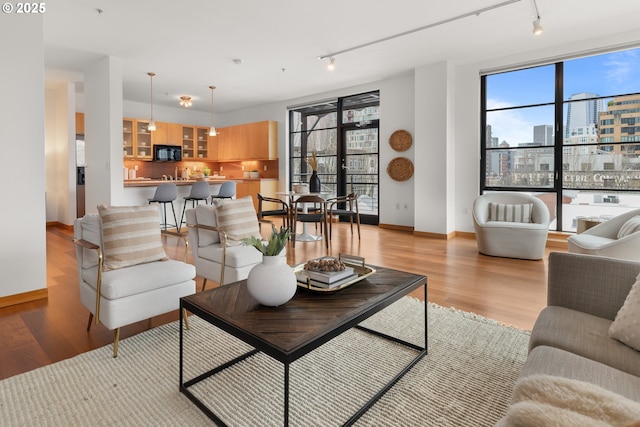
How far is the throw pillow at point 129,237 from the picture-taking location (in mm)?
2407

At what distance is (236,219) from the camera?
3266 mm

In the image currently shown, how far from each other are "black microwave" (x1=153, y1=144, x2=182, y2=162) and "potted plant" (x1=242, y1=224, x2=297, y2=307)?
27.0ft

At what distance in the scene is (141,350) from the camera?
2246 mm

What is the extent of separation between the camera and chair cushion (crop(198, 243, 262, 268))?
9.72 ft

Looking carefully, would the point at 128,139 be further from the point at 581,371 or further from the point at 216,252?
the point at 581,371

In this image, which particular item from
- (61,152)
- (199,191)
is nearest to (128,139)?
(61,152)

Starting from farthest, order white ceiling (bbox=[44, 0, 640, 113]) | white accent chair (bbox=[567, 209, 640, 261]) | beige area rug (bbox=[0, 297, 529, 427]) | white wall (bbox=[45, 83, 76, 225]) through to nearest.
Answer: white wall (bbox=[45, 83, 76, 225])
white ceiling (bbox=[44, 0, 640, 113])
white accent chair (bbox=[567, 209, 640, 261])
beige area rug (bbox=[0, 297, 529, 427])

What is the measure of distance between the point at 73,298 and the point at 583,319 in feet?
12.2

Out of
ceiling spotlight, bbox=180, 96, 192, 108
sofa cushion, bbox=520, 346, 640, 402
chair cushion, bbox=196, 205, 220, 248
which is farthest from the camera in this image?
ceiling spotlight, bbox=180, 96, 192, 108

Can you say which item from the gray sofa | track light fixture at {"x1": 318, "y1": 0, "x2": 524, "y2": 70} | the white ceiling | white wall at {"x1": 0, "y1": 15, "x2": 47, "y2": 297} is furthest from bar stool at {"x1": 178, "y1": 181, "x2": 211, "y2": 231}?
the gray sofa

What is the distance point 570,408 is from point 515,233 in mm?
4143

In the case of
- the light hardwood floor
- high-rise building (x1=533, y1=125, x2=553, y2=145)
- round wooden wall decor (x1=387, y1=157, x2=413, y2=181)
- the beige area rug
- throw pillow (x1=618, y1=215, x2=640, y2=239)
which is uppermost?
high-rise building (x1=533, y1=125, x2=553, y2=145)

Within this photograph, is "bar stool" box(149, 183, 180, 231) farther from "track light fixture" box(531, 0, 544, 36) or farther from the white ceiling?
"track light fixture" box(531, 0, 544, 36)

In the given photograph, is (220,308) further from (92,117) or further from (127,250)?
(92,117)
